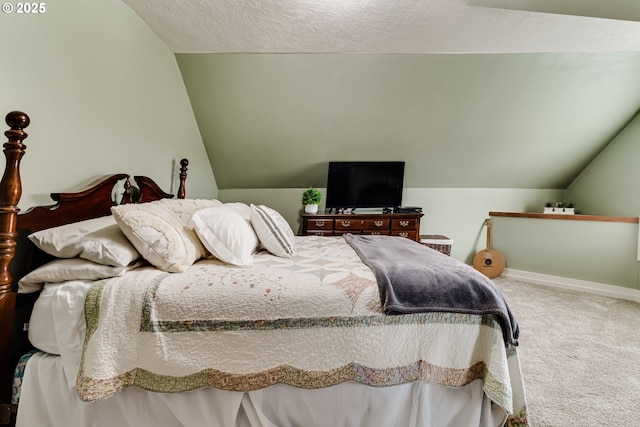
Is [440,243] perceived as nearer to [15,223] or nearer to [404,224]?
[404,224]

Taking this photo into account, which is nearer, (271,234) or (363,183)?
(271,234)

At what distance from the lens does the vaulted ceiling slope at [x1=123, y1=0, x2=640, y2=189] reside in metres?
2.10

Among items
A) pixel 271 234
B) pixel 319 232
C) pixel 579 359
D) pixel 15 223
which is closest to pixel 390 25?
pixel 271 234

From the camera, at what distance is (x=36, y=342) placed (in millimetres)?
1173

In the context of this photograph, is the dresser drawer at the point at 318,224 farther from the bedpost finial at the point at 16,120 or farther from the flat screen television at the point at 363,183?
the bedpost finial at the point at 16,120

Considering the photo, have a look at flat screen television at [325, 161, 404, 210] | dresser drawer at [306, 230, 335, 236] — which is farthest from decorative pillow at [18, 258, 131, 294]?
flat screen television at [325, 161, 404, 210]

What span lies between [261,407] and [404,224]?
286cm

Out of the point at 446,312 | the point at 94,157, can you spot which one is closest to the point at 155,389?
the point at 446,312

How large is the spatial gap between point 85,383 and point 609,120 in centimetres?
519

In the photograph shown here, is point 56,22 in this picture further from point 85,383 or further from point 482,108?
point 482,108

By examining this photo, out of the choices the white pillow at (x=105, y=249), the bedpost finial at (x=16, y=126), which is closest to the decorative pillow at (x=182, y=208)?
the white pillow at (x=105, y=249)

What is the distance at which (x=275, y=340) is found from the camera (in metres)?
1.19

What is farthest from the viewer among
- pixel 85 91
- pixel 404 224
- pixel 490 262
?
pixel 490 262

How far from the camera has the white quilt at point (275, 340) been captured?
1151 millimetres
